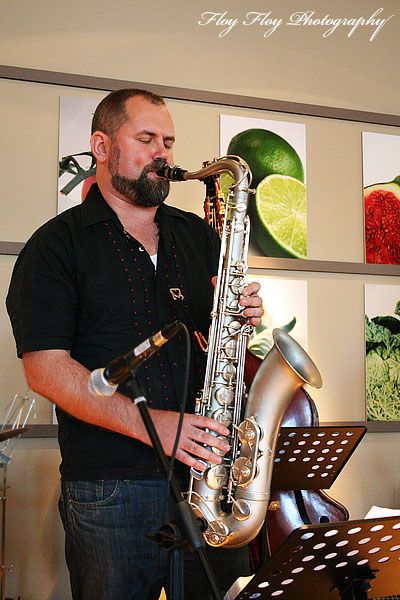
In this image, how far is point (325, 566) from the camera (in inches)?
65.5

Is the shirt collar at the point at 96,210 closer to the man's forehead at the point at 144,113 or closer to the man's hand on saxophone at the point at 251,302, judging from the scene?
the man's forehead at the point at 144,113

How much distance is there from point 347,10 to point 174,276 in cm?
239

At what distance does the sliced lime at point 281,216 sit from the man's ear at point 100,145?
4.49 ft

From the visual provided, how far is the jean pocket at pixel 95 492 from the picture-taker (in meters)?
1.92

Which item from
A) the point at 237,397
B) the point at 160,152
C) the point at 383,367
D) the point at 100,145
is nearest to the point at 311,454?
the point at 237,397

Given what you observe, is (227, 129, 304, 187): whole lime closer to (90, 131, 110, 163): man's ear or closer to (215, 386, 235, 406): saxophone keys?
(90, 131, 110, 163): man's ear

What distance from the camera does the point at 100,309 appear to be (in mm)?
2029

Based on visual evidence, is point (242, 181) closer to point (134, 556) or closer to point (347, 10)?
point (134, 556)

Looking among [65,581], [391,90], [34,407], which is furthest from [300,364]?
[391,90]

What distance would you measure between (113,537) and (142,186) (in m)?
1.05

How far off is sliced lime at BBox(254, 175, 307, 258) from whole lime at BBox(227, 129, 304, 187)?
0.12ft

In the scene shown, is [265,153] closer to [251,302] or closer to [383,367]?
[383,367]

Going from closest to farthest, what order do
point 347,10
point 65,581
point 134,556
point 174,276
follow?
point 134,556
point 174,276
point 65,581
point 347,10

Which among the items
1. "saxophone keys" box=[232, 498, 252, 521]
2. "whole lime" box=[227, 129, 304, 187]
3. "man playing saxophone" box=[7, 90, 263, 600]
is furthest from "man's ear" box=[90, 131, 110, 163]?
"whole lime" box=[227, 129, 304, 187]
